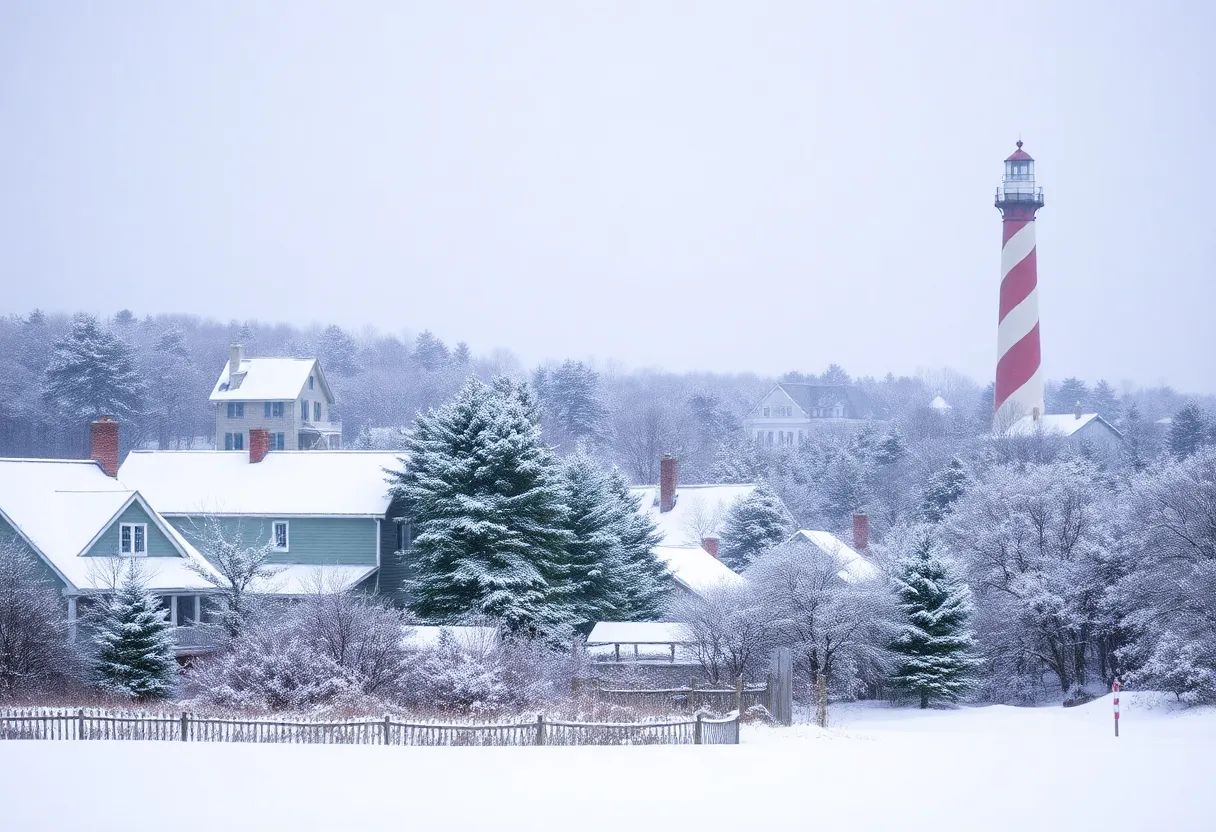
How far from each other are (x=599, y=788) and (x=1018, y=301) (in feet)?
182

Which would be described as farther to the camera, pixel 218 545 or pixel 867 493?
pixel 867 493

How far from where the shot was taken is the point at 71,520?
3500 cm

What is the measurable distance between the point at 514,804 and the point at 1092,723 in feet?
65.2

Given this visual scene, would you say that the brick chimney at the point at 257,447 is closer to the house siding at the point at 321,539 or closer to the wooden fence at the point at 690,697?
the house siding at the point at 321,539

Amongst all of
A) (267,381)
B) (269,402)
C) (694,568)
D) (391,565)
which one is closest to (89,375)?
(267,381)

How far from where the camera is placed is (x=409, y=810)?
16.5 meters

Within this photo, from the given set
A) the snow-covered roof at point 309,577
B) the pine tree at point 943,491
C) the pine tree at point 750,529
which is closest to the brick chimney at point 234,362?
the pine tree at point 750,529

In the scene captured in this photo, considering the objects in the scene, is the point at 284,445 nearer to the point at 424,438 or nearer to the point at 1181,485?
the point at 424,438

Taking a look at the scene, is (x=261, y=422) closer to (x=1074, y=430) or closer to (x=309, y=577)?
(x=309, y=577)

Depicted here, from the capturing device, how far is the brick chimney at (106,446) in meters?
39.5

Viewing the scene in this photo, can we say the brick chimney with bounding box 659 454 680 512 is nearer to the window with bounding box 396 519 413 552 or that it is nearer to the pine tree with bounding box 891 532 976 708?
the window with bounding box 396 519 413 552

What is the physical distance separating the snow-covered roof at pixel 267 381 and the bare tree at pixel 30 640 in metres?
50.3

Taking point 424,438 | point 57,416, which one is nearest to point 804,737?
point 424,438

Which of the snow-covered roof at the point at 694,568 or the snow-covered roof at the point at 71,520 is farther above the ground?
the snow-covered roof at the point at 71,520
